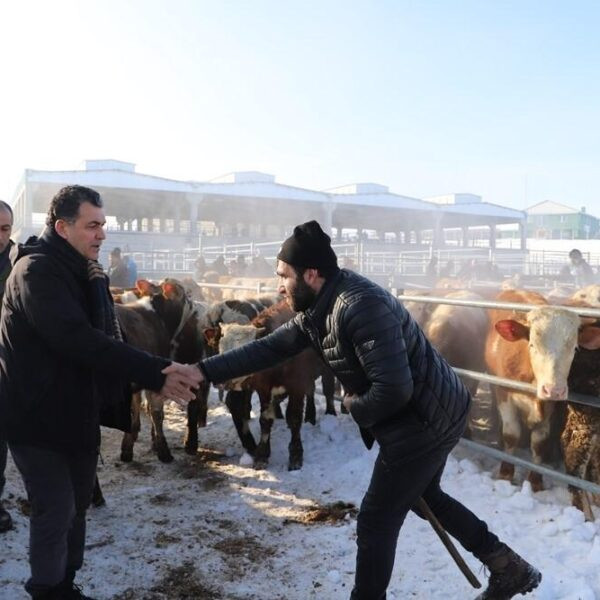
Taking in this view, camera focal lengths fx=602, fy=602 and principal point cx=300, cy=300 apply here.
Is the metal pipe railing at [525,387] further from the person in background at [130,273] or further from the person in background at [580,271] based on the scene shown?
the person in background at [580,271]

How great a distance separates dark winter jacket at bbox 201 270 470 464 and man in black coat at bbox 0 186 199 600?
949mm

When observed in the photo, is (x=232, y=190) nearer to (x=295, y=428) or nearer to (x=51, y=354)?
(x=295, y=428)

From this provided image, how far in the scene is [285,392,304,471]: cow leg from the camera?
598 centimetres

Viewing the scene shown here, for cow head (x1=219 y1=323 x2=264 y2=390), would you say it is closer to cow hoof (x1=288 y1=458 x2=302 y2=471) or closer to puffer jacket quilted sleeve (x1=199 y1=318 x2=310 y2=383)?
cow hoof (x1=288 y1=458 x2=302 y2=471)

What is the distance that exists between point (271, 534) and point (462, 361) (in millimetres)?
3107

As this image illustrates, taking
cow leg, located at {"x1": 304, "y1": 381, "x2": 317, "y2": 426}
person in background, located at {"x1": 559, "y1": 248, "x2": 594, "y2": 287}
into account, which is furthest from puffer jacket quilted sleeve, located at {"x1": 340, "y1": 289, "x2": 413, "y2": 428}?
person in background, located at {"x1": 559, "y1": 248, "x2": 594, "y2": 287}

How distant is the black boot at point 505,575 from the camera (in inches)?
129

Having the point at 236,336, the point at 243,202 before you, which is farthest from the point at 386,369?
the point at 243,202

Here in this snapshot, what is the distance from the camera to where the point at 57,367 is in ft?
9.40

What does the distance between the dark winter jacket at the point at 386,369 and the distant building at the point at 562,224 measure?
57.9 meters

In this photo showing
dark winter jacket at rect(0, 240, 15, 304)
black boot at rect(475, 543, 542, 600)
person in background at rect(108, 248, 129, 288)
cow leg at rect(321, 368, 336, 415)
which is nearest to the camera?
black boot at rect(475, 543, 542, 600)

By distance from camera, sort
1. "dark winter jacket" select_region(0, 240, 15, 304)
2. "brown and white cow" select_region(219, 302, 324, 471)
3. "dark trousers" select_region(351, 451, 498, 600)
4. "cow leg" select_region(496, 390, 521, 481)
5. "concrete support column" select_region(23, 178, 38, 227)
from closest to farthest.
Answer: "dark trousers" select_region(351, 451, 498, 600) < "dark winter jacket" select_region(0, 240, 15, 304) < "cow leg" select_region(496, 390, 521, 481) < "brown and white cow" select_region(219, 302, 324, 471) < "concrete support column" select_region(23, 178, 38, 227)

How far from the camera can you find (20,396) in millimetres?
2846

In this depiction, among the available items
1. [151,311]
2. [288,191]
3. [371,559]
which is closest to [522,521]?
[371,559]
